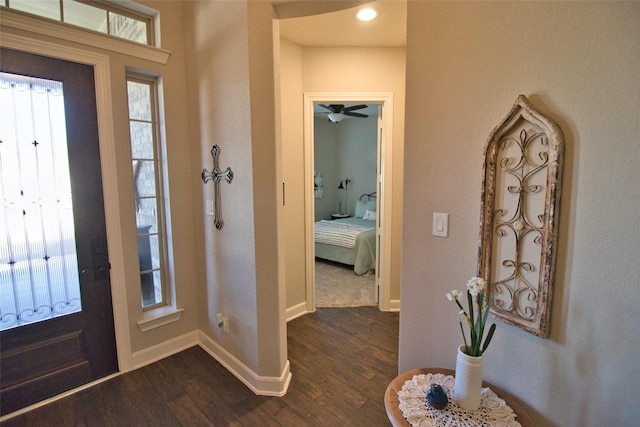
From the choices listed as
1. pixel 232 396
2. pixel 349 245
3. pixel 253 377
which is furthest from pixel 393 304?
pixel 232 396

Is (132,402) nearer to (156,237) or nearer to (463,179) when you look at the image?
(156,237)

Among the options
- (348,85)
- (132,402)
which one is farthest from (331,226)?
(132,402)

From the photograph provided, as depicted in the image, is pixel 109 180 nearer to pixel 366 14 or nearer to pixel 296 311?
pixel 296 311

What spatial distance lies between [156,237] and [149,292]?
1.49 ft

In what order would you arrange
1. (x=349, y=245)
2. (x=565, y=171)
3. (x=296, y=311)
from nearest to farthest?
(x=565, y=171) < (x=296, y=311) < (x=349, y=245)

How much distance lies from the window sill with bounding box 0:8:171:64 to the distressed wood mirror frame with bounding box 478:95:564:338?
2313 millimetres

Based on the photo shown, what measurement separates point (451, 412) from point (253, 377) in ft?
4.47

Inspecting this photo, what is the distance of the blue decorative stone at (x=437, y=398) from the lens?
115 cm

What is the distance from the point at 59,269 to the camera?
192 centimetres

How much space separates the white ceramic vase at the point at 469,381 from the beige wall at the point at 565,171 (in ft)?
0.77

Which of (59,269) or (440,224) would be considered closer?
(440,224)

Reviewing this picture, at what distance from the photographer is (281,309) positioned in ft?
6.55

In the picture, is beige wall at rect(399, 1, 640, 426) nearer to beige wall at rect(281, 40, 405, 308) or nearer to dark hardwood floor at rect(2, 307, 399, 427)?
dark hardwood floor at rect(2, 307, 399, 427)

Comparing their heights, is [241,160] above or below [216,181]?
above
